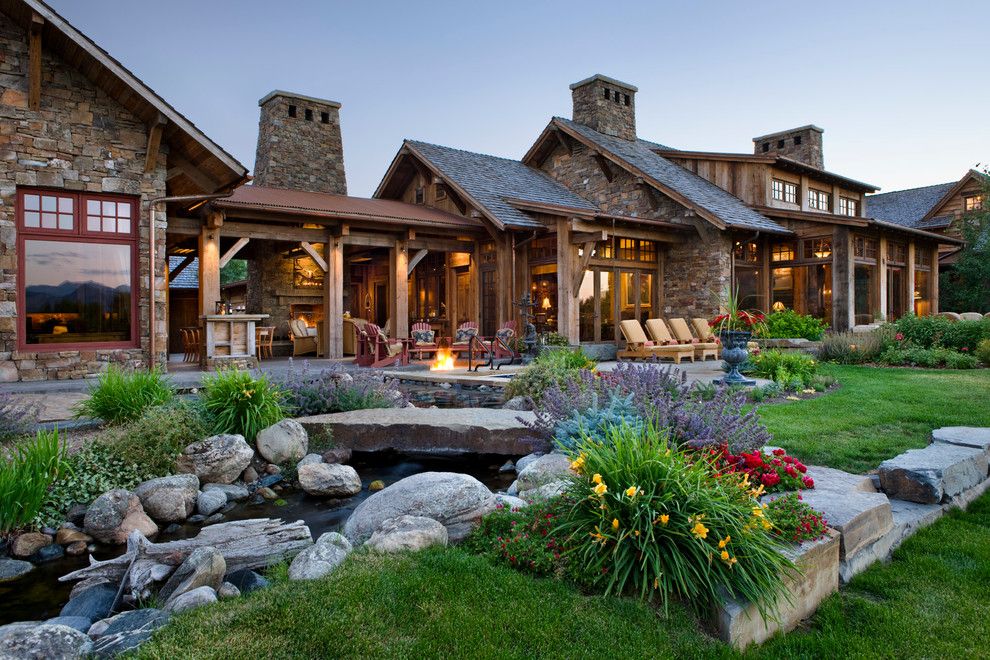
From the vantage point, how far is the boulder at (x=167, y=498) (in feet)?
13.8

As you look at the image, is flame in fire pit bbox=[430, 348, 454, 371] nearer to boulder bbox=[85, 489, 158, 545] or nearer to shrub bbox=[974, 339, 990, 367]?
boulder bbox=[85, 489, 158, 545]

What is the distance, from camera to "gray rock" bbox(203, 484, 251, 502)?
4617mm

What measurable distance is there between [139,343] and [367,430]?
5.76 metres

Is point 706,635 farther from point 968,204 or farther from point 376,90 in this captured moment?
point 376,90

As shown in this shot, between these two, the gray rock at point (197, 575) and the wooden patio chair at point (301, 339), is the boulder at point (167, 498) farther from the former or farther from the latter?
the wooden patio chair at point (301, 339)

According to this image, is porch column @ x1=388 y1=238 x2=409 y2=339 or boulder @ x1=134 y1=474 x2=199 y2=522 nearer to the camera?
boulder @ x1=134 y1=474 x2=199 y2=522

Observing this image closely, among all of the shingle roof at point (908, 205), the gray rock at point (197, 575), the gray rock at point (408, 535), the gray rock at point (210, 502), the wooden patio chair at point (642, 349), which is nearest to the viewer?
the gray rock at point (197, 575)

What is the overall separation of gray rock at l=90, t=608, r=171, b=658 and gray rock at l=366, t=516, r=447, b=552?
96 cm

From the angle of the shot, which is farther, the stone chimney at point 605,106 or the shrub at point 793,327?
the stone chimney at point 605,106

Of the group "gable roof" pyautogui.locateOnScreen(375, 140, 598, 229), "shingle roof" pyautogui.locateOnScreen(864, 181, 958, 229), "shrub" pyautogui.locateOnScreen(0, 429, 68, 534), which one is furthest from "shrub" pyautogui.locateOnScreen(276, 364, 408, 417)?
"shingle roof" pyautogui.locateOnScreen(864, 181, 958, 229)

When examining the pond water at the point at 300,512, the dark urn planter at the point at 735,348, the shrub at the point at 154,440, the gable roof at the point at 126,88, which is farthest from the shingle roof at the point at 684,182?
the shrub at the point at 154,440

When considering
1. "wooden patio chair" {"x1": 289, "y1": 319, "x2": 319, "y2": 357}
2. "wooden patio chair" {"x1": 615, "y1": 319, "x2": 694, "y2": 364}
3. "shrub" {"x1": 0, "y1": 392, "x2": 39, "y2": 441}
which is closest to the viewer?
"shrub" {"x1": 0, "y1": 392, "x2": 39, "y2": 441}

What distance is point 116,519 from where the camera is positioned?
393 cm

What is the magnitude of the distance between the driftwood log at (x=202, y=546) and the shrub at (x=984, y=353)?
11.1 m
